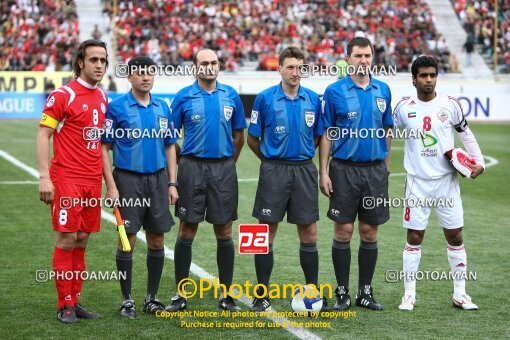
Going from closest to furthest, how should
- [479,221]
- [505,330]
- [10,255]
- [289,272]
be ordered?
1. [505,330]
2. [289,272]
3. [10,255]
4. [479,221]

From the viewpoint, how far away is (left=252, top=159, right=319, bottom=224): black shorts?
724 cm

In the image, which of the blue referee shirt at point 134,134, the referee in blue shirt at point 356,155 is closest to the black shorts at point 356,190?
the referee in blue shirt at point 356,155

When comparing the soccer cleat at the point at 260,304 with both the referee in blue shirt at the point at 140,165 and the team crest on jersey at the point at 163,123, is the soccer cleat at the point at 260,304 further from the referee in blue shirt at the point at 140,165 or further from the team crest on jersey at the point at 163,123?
the team crest on jersey at the point at 163,123

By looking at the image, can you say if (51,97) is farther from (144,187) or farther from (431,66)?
(431,66)

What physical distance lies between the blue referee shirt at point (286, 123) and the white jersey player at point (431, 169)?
0.89m

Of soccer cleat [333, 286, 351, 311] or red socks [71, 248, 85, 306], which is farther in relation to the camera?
soccer cleat [333, 286, 351, 311]

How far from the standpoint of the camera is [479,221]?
12164 millimetres

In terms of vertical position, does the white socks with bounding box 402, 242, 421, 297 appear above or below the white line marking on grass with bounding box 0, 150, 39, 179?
above

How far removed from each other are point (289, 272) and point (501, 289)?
212 cm

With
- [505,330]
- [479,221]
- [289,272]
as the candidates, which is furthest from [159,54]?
[505,330]

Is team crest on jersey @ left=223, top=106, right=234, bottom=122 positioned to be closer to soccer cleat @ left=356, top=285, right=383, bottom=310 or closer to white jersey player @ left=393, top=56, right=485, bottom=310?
white jersey player @ left=393, top=56, right=485, bottom=310

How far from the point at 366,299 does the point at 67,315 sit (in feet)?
8.32

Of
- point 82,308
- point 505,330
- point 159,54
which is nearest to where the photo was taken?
point 505,330

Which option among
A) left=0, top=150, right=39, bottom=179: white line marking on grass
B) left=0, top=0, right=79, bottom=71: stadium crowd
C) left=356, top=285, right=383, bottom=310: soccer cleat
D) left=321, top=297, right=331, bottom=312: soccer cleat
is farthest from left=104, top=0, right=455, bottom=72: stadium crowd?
left=321, top=297, right=331, bottom=312: soccer cleat
